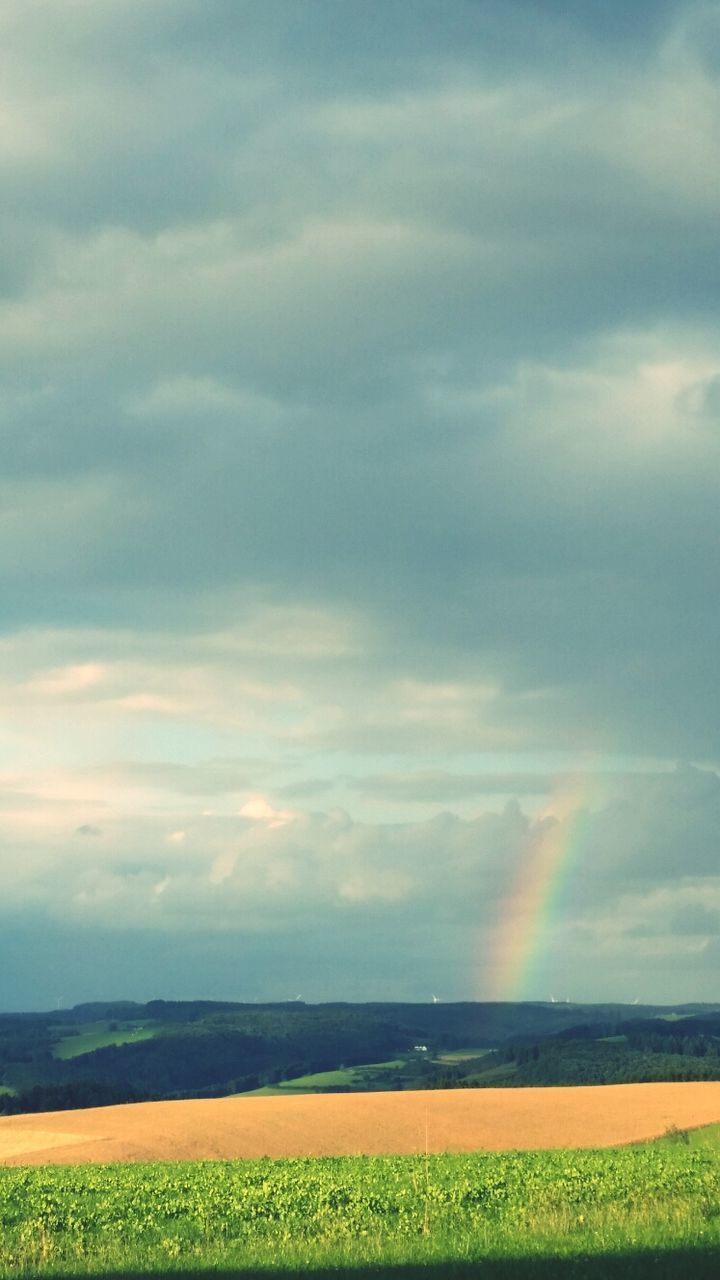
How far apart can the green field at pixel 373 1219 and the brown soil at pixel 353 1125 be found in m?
19.9

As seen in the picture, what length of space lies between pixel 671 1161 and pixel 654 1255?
98.8 feet

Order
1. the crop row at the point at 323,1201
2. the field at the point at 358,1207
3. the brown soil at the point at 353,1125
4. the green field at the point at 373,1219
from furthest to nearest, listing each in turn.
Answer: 1. the brown soil at the point at 353,1125
2. the crop row at the point at 323,1201
3. the field at the point at 358,1207
4. the green field at the point at 373,1219

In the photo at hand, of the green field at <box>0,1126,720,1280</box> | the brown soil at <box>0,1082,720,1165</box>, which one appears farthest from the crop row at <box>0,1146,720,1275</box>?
the brown soil at <box>0,1082,720,1165</box>

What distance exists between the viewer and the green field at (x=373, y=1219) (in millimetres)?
23312

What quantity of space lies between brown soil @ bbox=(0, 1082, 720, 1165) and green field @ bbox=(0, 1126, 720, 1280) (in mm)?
19854

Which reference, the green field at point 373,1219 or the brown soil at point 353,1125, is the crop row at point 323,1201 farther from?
the brown soil at point 353,1125

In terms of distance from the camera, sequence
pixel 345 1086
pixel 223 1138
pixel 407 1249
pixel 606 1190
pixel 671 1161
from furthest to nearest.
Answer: pixel 345 1086
pixel 223 1138
pixel 671 1161
pixel 606 1190
pixel 407 1249

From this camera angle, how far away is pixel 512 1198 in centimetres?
3556

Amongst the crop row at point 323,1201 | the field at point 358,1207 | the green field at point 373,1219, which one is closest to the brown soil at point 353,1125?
the field at point 358,1207

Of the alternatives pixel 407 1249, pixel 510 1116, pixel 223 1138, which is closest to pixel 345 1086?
pixel 510 1116

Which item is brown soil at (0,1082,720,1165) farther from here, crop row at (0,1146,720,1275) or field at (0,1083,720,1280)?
crop row at (0,1146,720,1275)

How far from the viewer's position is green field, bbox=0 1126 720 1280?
23312 millimetres

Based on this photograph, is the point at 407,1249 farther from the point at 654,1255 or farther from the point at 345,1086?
the point at 345,1086

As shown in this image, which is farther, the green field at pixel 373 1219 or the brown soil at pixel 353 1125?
the brown soil at pixel 353 1125
